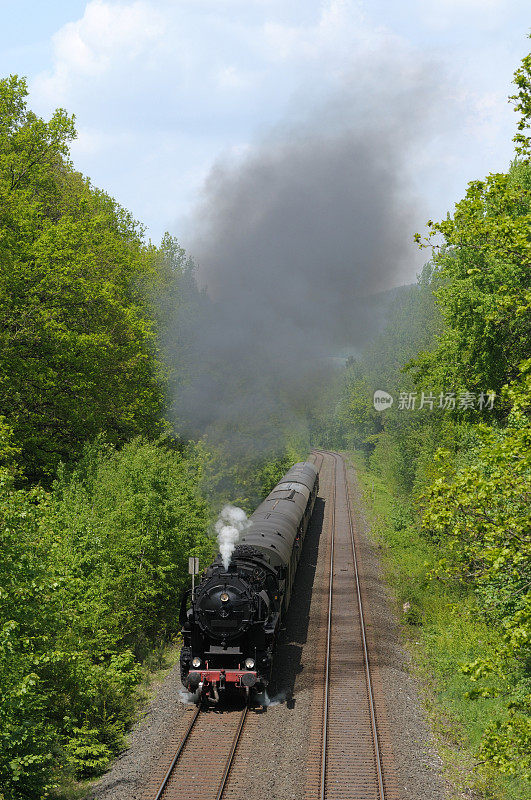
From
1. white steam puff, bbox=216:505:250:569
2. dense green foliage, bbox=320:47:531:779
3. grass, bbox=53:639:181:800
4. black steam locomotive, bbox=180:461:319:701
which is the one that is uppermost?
dense green foliage, bbox=320:47:531:779

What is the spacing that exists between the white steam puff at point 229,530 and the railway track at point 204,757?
3.47m

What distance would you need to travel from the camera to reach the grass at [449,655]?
11398mm

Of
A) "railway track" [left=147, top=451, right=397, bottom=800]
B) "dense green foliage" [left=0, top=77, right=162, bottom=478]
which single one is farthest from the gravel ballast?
"dense green foliage" [left=0, top=77, right=162, bottom=478]

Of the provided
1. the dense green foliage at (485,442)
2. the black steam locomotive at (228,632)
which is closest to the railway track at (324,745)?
the black steam locomotive at (228,632)

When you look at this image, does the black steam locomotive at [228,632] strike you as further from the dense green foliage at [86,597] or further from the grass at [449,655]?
the grass at [449,655]

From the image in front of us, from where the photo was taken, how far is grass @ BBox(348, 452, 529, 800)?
449 inches

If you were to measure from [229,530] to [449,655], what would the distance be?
727 cm

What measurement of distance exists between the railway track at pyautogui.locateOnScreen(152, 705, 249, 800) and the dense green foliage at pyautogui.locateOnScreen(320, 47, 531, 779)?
5100mm

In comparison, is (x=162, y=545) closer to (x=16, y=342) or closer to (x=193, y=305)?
(x=16, y=342)

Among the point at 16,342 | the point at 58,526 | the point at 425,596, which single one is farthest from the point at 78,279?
the point at 425,596

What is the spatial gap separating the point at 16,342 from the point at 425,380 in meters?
15.9

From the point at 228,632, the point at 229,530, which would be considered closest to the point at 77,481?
the point at 229,530

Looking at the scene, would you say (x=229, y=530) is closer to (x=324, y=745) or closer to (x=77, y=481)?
(x=324, y=745)

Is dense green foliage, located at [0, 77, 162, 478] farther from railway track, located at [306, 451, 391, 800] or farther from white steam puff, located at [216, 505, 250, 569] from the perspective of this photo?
railway track, located at [306, 451, 391, 800]
